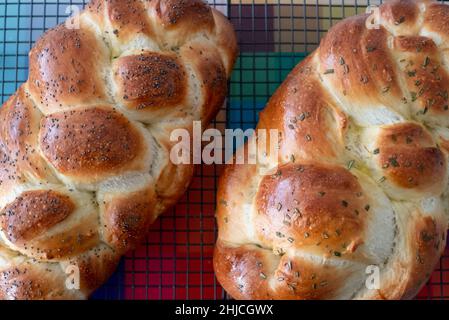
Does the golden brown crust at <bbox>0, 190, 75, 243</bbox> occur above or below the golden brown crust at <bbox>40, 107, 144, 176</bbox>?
below

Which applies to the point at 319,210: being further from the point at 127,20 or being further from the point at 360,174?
the point at 127,20

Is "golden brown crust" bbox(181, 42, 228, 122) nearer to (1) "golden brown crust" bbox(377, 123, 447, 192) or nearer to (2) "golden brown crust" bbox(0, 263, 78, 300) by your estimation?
(1) "golden brown crust" bbox(377, 123, 447, 192)

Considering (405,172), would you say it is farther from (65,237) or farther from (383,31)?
(65,237)

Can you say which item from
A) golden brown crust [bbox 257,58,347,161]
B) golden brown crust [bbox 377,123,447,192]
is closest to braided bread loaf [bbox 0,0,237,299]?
golden brown crust [bbox 257,58,347,161]

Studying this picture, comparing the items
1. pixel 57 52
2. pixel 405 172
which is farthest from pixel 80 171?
pixel 405 172

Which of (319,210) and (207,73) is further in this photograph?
(207,73)

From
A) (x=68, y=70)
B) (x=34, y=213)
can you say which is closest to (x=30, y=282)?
(x=34, y=213)

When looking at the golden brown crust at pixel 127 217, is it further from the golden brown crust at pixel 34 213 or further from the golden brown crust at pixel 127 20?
the golden brown crust at pixel 127 20
